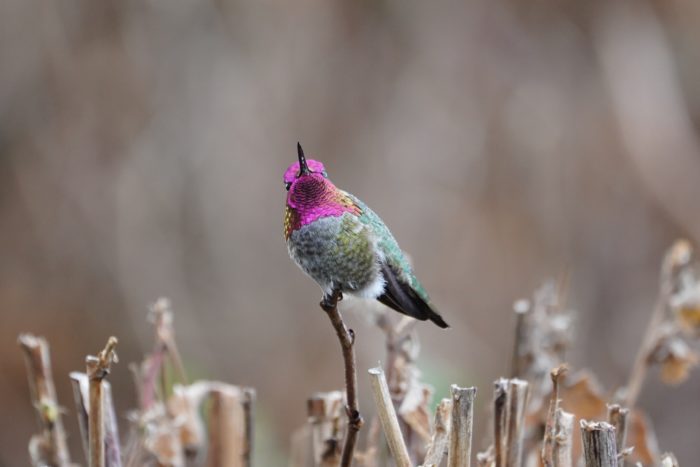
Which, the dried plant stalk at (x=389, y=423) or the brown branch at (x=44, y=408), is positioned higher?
the brown branch at (x=44, y=408)

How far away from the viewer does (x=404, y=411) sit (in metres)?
1.04

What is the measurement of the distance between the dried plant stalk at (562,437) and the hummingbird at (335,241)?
18 cm

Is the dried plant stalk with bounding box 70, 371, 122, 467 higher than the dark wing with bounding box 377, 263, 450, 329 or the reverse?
the reverse

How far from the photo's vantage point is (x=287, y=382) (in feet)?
11.2

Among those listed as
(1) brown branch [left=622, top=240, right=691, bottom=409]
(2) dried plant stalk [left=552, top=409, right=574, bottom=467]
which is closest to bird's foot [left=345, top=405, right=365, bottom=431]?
(2) dried plant stalk [left=552, top=409, right=574, bottom=467]

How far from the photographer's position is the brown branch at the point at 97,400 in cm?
85

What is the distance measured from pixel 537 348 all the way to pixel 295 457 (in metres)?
0.38

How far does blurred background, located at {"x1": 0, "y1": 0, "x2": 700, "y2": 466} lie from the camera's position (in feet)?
10.5

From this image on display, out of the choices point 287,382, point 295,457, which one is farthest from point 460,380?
point 295,457

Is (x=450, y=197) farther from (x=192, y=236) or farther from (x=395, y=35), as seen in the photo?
(x=192, y=236)

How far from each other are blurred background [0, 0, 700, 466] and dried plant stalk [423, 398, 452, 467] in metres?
2.09

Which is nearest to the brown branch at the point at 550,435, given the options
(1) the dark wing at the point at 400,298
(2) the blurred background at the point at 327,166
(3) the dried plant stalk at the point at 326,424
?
(1) the dark wing at the point at 400,298

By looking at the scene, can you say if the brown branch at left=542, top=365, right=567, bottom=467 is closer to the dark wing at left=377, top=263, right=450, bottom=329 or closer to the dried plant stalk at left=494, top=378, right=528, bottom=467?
the dried plant stalk at left=494, top=378, right=528, bottom=467

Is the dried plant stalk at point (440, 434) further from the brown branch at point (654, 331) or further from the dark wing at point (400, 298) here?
the brown branch at point (654, 331)
